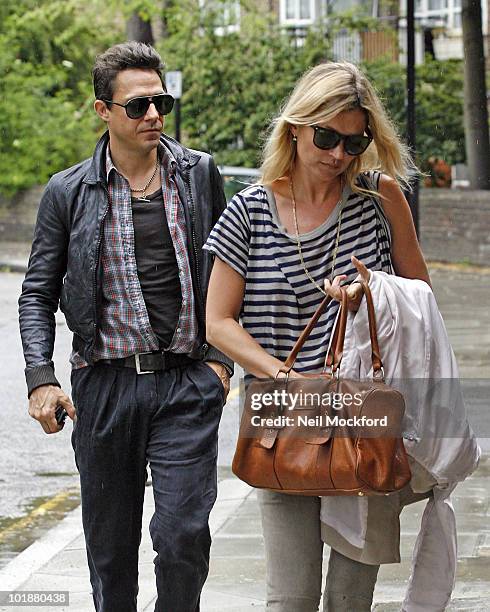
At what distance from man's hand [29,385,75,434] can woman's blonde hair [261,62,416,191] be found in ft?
3.19

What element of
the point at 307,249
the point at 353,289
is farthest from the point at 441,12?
the point at 353,289

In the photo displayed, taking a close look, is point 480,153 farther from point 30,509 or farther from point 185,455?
point 185,455

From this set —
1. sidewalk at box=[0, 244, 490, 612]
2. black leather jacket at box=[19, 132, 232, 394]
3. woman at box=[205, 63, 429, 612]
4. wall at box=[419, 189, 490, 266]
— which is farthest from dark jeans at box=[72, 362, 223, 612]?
wall at box=[419, 189, 490, 266]

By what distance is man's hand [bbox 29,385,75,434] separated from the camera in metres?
4.36

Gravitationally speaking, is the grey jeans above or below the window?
below

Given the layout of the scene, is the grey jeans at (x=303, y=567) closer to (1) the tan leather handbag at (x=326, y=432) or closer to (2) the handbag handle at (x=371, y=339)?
(1) the tan leather handbag at (x=326, y=432)

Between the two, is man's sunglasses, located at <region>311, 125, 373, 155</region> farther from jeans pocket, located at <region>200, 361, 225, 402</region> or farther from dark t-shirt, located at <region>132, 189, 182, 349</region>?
jeans pocket, located at <region>200, 361, 225, 402</region>

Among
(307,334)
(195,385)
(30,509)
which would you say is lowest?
(30,509)

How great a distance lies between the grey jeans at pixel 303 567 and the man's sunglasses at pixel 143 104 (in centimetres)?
128

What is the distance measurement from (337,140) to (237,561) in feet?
9.04

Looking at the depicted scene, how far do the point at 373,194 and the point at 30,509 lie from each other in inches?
170

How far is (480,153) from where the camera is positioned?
934 inches

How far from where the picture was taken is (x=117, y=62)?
14.5 feet

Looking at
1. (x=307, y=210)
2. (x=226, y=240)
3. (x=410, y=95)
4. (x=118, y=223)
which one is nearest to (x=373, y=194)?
(x=307, y=210)
